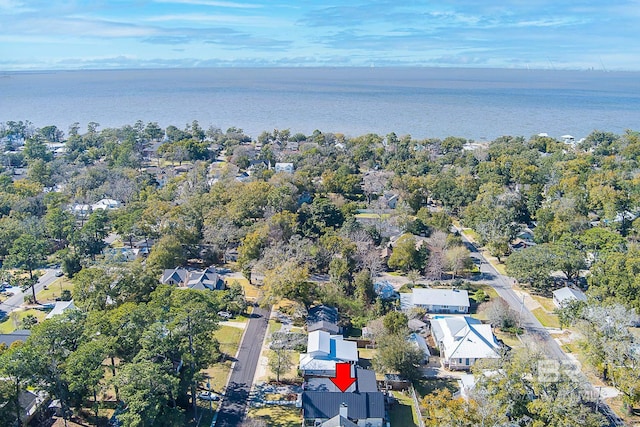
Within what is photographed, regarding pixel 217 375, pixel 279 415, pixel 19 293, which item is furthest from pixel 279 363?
pixel 19 293

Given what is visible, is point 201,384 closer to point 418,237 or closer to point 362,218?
point 418,237

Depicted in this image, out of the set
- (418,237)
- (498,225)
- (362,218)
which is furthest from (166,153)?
(498,225)

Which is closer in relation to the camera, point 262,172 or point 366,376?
point 366,376

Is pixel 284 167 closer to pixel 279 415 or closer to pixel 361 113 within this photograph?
pixel 279 415

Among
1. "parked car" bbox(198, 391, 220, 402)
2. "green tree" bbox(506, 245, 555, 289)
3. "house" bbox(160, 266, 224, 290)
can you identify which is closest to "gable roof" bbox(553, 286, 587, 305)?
"green tree" bbox(506, 245, 555, 289)

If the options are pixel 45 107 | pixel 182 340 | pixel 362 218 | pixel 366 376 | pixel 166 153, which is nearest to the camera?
pixel 182 340

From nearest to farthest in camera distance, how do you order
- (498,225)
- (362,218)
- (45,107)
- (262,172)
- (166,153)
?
(498,225), (362,218), (262,172), (166,153), (45,107)

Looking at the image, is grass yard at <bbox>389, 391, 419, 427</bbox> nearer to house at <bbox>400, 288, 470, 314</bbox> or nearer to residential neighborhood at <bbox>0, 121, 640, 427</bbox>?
residential neighborhood at <bbox>0, 121, 640, 427</bbox>

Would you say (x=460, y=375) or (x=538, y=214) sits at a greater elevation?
(x=538, y=214)
